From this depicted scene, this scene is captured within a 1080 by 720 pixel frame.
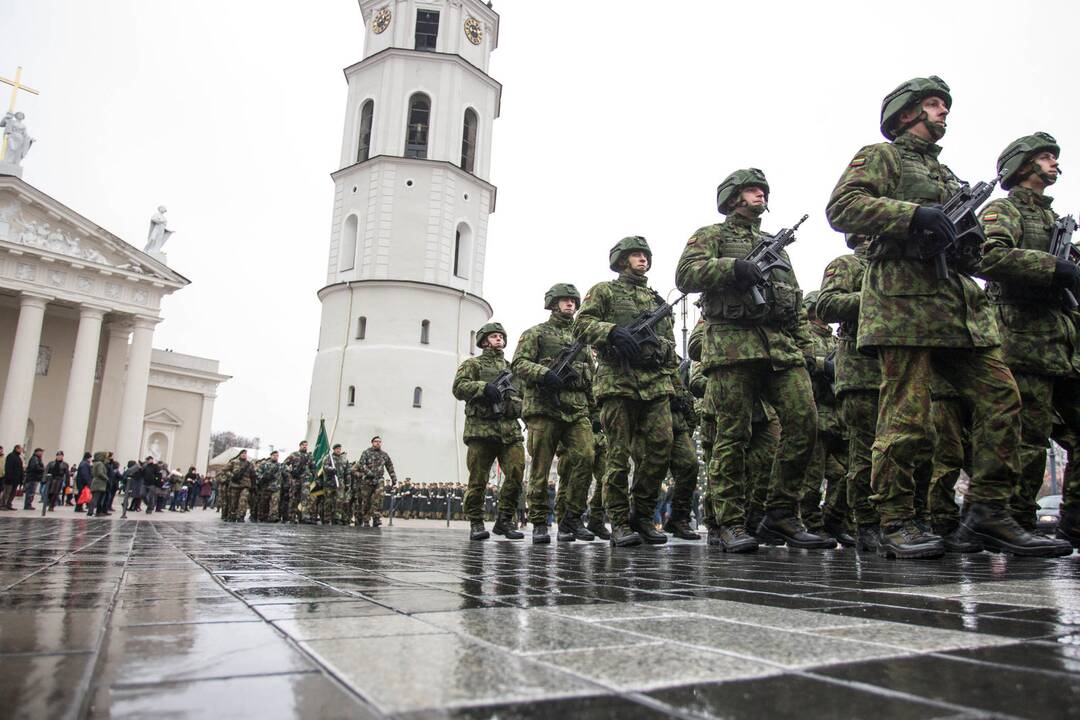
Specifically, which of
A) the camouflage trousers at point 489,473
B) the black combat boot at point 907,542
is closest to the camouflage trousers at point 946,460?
the black combat boot at point 907,542

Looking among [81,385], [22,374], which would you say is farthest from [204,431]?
[22,374]

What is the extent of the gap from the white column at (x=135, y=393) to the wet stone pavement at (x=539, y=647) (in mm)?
36307

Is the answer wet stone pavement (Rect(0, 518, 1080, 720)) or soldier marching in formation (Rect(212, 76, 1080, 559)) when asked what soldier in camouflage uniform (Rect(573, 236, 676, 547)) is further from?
wet stone pavement (Rect(0, 518, 1080, 720))

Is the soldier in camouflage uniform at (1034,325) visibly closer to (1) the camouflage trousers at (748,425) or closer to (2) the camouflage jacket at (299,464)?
(1) the camouflage trousers at (748,425)

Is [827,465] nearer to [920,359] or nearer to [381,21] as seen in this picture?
[920,359]

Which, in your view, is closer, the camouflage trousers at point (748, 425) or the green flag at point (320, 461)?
the camouflage trousers at point (748, 425)

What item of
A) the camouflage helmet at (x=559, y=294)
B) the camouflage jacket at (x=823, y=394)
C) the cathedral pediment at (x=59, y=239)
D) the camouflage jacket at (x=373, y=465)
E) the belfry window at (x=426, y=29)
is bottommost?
the camouflage jacket at (x=373, y=465)

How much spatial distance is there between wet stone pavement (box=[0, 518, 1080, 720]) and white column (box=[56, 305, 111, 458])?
3581 centimetres

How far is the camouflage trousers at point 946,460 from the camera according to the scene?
511 cm

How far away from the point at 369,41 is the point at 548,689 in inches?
1830

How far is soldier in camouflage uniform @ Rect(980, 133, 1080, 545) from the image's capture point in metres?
5.37

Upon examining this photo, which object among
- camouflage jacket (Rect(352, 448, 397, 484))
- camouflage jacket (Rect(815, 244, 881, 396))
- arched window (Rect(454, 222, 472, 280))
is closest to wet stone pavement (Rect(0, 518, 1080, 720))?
camouflage jacket (Rect(815, 244, 881, 396))

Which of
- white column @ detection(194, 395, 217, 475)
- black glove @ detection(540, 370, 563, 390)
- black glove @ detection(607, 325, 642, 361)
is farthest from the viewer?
white column @ detection(194, 395, 217, 475)

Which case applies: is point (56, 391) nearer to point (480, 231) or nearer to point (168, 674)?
point (480, 231)
